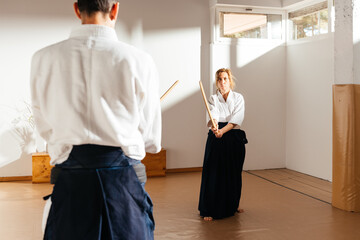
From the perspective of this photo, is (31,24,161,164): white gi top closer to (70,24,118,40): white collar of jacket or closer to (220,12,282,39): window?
(70,24,118,40): white collar of jacket

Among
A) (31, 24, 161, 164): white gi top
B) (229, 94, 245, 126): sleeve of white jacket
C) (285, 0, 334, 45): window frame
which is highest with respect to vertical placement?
(285, 0, 334, 45): window frame

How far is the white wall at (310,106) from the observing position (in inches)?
221

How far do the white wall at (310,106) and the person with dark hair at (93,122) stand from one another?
4.63 meters

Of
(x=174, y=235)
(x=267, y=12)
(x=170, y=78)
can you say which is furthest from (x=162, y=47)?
(x=174, y=235)

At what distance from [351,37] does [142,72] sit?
320cm

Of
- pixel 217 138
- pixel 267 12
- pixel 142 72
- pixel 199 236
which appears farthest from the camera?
pixel 267 12

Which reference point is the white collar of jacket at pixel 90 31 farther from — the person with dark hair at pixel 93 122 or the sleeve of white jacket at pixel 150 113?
the sleeve of white jacket at pixel 150 113

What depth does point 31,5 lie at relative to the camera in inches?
219

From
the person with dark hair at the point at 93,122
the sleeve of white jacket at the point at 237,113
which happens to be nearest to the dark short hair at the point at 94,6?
the person with dark hair at the point at 93,122

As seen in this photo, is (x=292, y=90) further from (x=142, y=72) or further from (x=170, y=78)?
(x=142, y=72)

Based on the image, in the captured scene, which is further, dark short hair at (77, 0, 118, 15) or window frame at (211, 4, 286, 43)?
window frame at (211, 4, 286, 43)

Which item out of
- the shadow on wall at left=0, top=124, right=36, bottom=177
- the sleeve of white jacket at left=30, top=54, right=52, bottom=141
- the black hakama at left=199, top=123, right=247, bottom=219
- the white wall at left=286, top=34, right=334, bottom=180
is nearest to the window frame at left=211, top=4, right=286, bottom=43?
the white wall at left=286, top=34, right=334, bottom=180

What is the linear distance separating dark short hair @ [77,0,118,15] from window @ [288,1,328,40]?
483 cm

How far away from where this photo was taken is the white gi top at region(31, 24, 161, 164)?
4.47ft
